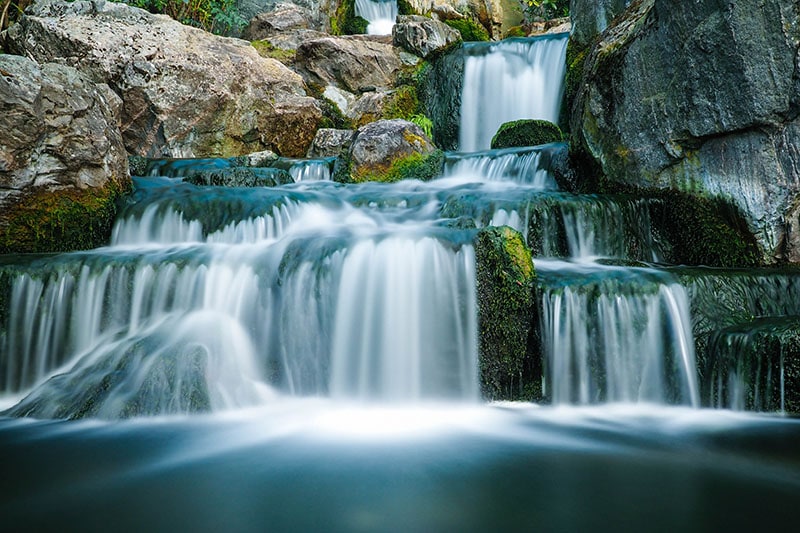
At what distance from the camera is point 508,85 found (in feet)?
36.2

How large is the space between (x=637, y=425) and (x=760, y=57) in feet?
11.9

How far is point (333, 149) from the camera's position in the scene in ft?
33.0

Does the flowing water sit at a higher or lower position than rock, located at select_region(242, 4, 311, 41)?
lower

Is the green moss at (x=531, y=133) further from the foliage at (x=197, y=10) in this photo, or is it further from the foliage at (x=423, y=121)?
the foliage at (x=197, y=10)

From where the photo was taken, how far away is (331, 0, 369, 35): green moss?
57.7ft

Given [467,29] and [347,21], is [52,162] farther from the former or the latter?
[347,21]

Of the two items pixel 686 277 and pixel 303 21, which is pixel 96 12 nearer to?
pixel 303 21

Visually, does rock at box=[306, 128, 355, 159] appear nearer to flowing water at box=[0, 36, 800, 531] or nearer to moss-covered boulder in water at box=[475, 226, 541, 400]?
flowing water at box=[0, 36, 800, 531]

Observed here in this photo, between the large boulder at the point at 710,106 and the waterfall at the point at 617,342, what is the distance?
1812 mm

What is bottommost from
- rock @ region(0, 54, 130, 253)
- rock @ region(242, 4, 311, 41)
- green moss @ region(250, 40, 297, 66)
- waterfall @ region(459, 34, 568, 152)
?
rock @ region(0, 54, 130, 253)

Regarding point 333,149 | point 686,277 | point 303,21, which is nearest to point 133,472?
point 686,277

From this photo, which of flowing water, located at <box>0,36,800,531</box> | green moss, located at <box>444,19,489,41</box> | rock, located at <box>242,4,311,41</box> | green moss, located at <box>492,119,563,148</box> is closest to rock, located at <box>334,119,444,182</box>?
green moss, located at <box>492,119,563,148</box>

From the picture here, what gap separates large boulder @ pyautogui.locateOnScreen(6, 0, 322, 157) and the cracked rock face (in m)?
3.62

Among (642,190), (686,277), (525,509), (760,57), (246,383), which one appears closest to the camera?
(525,509)
